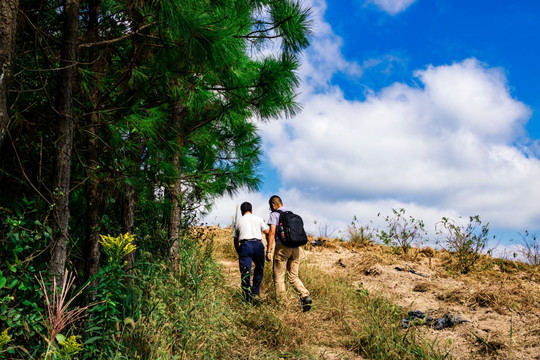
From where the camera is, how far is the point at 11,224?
3.54m

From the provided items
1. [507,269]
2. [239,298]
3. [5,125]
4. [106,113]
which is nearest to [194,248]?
[239,298]

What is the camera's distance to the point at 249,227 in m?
6.39

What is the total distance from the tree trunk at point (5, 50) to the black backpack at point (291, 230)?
156 inches

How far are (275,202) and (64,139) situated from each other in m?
3.45

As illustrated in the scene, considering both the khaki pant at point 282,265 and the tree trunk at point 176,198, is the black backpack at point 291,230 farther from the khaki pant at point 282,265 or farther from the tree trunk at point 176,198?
the tree trunk at point 176,198

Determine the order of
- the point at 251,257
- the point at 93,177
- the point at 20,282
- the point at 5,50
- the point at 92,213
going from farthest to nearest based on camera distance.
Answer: the point at 251,257 < the point at 92,213 < the point at 93,177 < the point at 20,282 < the point at 5,50

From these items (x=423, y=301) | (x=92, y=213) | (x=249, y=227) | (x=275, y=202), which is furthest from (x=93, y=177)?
(x=423, y=301)

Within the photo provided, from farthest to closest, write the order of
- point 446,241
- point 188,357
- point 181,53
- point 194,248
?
point 446,241 < point 194,248 < point 181,53 < point 188,357

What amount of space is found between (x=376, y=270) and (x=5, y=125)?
6584 millimetres

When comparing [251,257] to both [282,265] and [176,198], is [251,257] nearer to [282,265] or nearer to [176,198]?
[282,265]

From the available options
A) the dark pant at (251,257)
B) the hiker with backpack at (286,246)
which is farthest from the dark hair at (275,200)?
the dark pant at (251,257)

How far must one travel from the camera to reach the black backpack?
608 cm

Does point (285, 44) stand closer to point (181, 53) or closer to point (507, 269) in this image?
point (181, 53)

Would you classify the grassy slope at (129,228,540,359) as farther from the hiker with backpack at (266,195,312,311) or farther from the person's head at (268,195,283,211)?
the person's head at (268,195,283,211)
